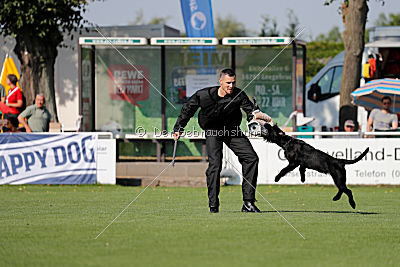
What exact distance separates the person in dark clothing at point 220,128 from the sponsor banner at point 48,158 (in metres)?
7.92

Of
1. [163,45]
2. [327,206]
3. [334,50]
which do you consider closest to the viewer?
[327,206]

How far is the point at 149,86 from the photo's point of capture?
21188 millimetres

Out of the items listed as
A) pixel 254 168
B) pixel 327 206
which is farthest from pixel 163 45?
pixel 254 168

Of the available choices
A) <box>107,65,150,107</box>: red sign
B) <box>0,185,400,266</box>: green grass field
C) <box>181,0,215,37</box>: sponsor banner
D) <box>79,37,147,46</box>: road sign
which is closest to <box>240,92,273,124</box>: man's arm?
<box>0,185,400,266</box>: green grass field

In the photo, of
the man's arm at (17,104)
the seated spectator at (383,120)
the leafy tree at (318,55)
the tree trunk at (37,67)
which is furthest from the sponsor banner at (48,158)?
A: the leafy tree at (318,55)

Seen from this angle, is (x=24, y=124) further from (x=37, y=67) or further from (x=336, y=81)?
(x=336, y=81)

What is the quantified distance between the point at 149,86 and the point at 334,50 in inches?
1430

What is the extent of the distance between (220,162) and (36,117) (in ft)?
30.9

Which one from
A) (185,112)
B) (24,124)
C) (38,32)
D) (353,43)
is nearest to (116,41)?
(24,124)

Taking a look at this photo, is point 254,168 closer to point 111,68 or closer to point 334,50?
point 111,68

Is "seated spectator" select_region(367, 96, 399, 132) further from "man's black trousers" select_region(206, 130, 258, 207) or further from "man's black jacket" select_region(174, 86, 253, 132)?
"man's black jacket" select_region(174, 86, 253, 132)

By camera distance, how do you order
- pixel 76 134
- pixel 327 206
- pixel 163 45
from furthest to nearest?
pixel 163 45 < pixel 76 134 < pixel 327 206

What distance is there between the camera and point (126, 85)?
21.3 meters

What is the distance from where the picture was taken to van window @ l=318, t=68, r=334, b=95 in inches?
1057
